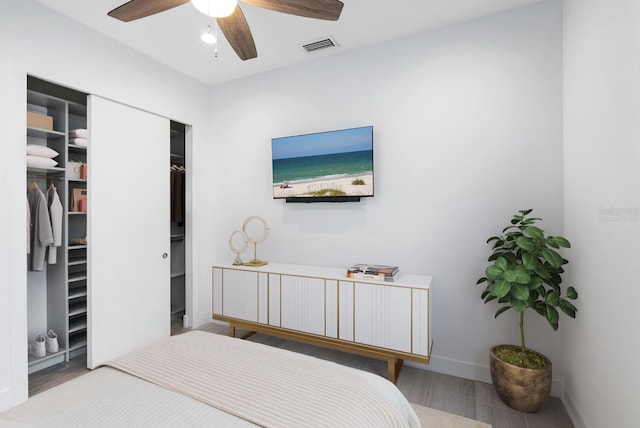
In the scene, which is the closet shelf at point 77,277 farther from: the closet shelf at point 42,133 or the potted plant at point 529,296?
the potted plant at point 529,296

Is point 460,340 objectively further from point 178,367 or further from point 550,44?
point 550,44

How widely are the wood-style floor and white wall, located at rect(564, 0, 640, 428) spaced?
194 millimetres

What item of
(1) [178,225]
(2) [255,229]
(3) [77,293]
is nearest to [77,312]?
(3) [77,293]

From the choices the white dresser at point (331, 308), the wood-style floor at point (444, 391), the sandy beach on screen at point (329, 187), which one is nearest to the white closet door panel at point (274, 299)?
the white dresser at point (331, 308)

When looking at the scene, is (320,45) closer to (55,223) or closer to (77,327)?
(55,223)

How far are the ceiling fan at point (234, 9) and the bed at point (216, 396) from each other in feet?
5.36

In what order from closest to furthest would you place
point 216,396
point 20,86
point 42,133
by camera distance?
point 216,396 < point 20,86 < point 42,133

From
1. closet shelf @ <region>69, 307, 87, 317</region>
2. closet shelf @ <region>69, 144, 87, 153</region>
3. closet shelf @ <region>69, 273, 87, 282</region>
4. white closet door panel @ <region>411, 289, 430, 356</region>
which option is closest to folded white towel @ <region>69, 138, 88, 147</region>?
closet shelf @ <region>69, 144, 87, 153</region>

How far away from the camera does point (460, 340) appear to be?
2.40 meters

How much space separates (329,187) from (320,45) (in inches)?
48.8

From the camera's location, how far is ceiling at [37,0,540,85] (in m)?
2.19

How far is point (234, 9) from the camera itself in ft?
4.99

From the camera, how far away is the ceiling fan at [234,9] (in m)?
1.47

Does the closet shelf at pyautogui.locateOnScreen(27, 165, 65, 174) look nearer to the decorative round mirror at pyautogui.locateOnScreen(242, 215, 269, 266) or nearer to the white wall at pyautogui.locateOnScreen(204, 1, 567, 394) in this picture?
the decorative round mirror at pyautogui.locateOnScreen(242, 215, 269, 266)
